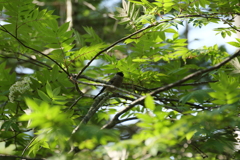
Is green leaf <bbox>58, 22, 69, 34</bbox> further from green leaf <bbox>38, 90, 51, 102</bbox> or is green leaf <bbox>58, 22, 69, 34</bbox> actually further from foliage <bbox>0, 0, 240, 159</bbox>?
green leaf <bbox>38, 90, 51, 102</bbox>

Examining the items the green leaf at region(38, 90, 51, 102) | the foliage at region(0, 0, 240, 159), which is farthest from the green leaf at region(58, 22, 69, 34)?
the green leaf at region(38, 90, 51, 102)

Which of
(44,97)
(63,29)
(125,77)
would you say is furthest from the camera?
(125,77)

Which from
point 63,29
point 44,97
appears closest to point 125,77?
point 63,29

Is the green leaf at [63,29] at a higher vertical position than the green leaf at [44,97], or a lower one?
higher

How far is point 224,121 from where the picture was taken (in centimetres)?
113

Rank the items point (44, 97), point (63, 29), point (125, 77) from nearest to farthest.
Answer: point (44, 97)
point (63, 29)
point (125, 77)

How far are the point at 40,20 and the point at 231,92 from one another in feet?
5.23

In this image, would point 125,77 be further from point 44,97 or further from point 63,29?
point 44,97

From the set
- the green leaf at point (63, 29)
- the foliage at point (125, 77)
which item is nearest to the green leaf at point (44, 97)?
the foliage at point (125, 77)

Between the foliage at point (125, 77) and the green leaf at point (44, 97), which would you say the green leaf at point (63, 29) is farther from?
the green leaf at point (44, 97)

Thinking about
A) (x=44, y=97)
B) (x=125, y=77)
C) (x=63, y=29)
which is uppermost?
(x=63, y=29)

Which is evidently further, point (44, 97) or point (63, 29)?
point (63, 29)

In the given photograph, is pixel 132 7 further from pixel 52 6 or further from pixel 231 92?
pixel 52 6

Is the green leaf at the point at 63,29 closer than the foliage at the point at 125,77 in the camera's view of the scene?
No
